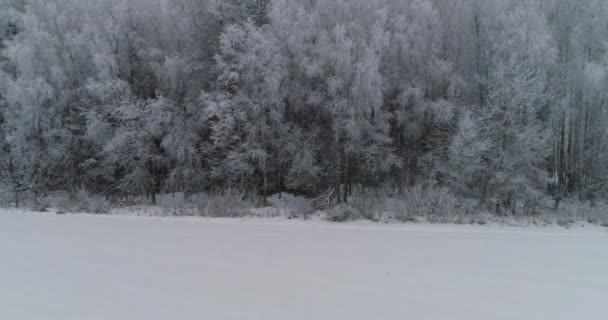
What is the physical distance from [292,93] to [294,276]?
12.5 meters

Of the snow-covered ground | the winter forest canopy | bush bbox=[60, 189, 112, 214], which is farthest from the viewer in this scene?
the winter forest canopy

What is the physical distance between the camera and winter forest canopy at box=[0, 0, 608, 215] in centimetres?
1482

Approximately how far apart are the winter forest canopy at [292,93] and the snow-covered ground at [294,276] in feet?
27.9

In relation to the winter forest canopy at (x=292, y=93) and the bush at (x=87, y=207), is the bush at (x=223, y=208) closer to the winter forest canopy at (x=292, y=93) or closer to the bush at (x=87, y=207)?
the bush at (x=87, y=207)

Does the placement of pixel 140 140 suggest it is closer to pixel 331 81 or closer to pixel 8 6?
pixel 331 81

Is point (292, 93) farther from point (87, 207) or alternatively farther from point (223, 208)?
point (87, 207)

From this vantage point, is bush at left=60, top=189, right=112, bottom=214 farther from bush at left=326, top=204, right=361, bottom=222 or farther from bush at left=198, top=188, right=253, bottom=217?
bush at left=326, top=204, right=361, bottom=222

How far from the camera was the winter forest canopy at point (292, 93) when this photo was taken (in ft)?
48.6

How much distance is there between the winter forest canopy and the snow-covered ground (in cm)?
851

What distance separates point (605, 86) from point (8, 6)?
97.6ft

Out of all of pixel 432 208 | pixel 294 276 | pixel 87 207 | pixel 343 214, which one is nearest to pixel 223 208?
pixel 343 214

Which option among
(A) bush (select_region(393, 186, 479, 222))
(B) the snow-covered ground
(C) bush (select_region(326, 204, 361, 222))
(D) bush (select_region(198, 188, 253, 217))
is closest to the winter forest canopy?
(A) bush (select_region(393, 186, 479, 222))

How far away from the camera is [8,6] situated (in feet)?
61.1

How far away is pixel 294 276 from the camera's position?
12.9 feet
